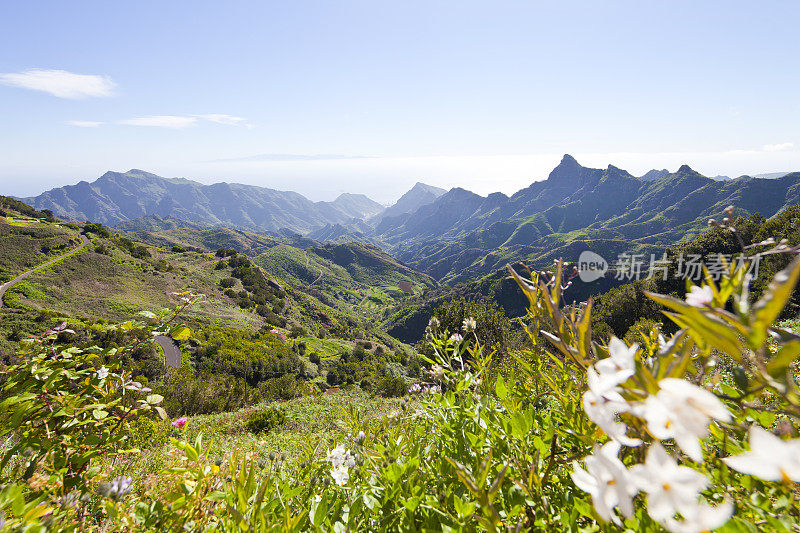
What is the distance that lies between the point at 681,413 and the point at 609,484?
0.22m

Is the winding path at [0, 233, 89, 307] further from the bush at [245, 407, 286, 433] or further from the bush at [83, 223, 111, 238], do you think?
the bush at [245, 407, 286, 433]

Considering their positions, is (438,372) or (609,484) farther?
(438,372)

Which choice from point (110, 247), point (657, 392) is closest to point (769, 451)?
point (657, 392)

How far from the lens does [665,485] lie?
0.55m

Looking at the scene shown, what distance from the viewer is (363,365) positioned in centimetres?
4138

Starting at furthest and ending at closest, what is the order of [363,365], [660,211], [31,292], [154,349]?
[660,211]
[363,365]
[31,292]
[154,349]

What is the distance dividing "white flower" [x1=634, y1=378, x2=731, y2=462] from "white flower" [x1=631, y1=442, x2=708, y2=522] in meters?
0.03

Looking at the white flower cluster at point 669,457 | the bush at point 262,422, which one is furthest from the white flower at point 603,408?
the bush at point 262,422

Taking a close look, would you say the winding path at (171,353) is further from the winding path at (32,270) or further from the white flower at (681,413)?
the white flower at (681,413)

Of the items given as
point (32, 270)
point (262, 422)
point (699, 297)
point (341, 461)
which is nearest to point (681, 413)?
point (699, 297)

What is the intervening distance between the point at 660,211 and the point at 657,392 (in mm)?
245990

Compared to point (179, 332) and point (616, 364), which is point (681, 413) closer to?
point (616, 364)

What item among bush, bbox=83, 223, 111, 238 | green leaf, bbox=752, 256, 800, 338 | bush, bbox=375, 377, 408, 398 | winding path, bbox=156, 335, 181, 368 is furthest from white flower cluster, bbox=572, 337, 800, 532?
bush, bbox=83, 223, 111, 238

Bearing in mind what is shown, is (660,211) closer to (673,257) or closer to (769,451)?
(673,257)
